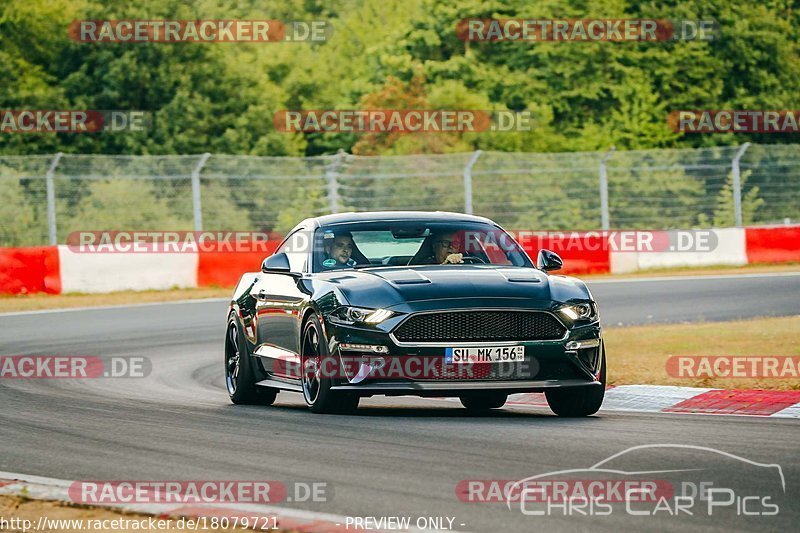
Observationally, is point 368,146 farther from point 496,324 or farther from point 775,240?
point 496,324

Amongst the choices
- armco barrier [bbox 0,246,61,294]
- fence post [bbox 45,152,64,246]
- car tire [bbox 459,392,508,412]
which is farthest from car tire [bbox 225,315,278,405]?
fence post [bbox 45,152,64,246]

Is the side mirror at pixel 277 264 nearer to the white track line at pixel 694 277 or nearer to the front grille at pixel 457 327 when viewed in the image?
the front grille at pixel 457 327

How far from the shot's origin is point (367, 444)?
9.20 m

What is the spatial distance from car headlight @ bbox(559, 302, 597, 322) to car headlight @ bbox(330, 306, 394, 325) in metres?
1.19

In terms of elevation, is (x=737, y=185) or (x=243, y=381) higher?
(x=737, y=185)

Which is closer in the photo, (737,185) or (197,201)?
(197,201)

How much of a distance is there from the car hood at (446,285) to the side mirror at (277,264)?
22.2 inches

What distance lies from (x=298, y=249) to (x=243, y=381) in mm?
1235

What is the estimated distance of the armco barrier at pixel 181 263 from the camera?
88.5 feet

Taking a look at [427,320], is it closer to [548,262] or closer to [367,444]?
[367,444]

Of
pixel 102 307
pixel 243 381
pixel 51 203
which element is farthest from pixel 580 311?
pixel 51 203

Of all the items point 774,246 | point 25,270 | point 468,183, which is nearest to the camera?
point 25,270

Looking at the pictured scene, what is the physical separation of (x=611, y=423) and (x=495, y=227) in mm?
2476

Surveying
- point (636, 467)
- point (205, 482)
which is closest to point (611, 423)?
point (636, 467)
